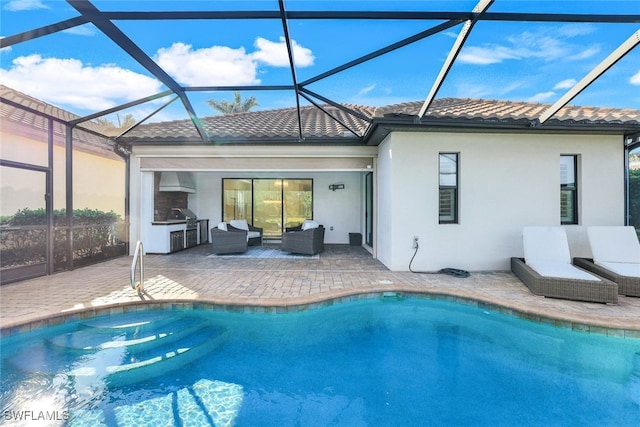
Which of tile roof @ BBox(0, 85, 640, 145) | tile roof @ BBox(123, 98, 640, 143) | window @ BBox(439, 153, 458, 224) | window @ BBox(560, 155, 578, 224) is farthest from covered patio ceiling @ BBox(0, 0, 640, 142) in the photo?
window @ BBox(560, 155, 578, 224)

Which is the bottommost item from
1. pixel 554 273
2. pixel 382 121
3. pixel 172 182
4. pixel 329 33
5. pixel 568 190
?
pixel 554 273

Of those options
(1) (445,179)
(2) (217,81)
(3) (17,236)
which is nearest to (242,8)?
(2) (217,81)

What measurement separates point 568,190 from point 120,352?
10.1 metres

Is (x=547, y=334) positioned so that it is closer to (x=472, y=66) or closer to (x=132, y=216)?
(x=472, y=66)

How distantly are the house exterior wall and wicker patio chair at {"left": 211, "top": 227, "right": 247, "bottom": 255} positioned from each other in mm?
4880

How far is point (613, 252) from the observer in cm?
618

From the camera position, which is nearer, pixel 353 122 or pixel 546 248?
pixel 546 248

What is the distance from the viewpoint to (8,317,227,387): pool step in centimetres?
350

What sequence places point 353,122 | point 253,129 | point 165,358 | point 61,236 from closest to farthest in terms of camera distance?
point 165,358, point 61,236, point 253,129, point 353,122

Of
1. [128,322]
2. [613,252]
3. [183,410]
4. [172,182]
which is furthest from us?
[172,182]

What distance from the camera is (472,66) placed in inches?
219

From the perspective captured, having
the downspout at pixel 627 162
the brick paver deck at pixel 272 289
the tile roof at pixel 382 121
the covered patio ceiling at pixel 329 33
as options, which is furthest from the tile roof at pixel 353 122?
the brick paver deck at pixel 272 289

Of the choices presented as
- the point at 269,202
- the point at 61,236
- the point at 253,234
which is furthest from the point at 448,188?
the point at 61,236

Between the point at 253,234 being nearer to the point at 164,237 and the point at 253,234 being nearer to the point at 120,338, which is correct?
the point at 164,237
